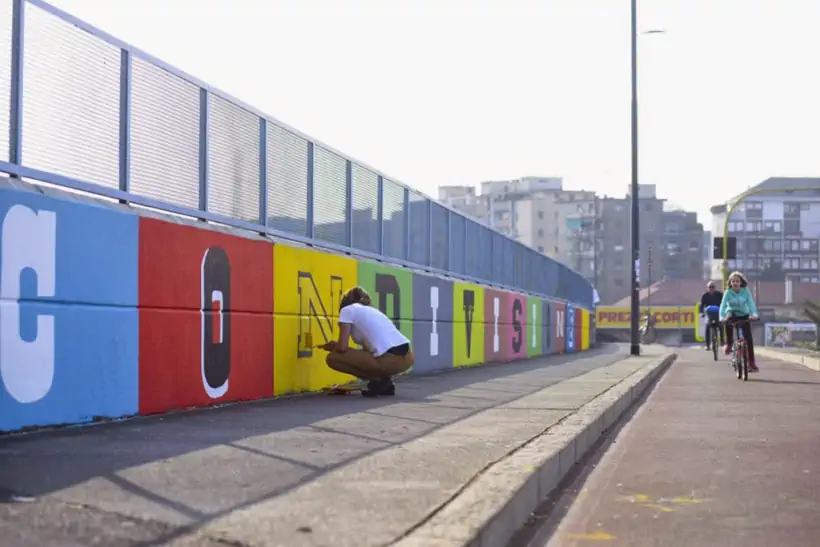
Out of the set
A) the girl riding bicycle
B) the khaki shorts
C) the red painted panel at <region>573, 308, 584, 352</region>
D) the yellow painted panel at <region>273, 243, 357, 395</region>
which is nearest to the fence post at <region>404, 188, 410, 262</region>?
the yellow painted panel at <region>273, 243, 357, 395</region>

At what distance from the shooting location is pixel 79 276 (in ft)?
27.7

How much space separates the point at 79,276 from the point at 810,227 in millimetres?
183714

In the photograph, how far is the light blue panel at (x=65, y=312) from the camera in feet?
24.8

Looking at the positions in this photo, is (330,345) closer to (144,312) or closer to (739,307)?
(144,312)

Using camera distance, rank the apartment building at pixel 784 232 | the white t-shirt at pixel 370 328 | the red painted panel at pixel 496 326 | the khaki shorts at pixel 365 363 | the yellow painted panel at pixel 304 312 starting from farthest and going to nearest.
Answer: the apartment building at pixel 784 232
the red painted panel at pixel 496 326
the white t-shirt at pixel 370 328
the khaki shorts at pixel 365 363
the yellow painted panel at pixel 304 312

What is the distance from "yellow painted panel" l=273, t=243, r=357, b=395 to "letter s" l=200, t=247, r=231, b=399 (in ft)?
4.48

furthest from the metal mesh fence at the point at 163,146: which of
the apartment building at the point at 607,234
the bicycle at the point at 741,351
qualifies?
the apartment building at the point at 607,234

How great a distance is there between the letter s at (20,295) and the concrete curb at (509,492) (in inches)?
117

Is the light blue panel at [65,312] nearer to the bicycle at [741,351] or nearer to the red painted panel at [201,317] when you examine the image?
the red painted panel at [201,317]

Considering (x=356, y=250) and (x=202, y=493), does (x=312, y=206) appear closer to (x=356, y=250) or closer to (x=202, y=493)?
(x=356, y=250)

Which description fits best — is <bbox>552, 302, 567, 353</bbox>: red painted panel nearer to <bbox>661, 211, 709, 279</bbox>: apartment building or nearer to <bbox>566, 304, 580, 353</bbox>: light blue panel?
<bbox>566, 304, 580, 353</bbox>: light blue panel

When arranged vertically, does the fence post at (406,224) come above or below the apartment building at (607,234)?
below

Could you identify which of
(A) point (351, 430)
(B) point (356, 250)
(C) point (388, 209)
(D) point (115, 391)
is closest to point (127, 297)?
(D) point (115, 391)

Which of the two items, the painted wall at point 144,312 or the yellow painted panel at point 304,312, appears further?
the yellow painted panel at point 304,312
